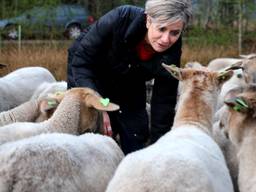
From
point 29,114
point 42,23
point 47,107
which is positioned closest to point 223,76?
point 47,107

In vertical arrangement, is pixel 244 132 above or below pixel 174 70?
below

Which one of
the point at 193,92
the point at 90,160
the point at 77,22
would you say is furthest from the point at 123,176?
the point at 77,22

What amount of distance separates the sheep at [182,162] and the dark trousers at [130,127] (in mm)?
1433

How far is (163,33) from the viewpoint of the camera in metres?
5.82

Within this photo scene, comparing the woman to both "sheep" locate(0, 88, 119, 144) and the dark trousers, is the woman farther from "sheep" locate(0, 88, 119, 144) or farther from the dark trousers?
"sheep" locate(0, 88, 119, 144)

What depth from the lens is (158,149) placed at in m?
4.56

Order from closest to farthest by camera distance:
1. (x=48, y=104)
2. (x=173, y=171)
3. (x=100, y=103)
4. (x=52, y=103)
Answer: (x=173, y=171) → (x=100, y=103) → (x=52, y=103) → (x=48, y=104)

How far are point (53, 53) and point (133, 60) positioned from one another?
36.3ft

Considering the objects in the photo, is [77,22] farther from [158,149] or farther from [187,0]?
[158,149]

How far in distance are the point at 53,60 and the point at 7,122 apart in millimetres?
9216

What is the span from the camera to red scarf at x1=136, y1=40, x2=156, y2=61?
634 cm

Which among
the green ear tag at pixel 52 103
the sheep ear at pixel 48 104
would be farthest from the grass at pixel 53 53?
the green ear tag at pixel 52 103

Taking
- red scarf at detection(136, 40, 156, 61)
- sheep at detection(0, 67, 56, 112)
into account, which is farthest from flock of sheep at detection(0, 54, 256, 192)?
sheep at detection(0, 67, 56, 112)

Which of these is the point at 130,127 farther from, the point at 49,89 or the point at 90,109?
the point at 49,89
